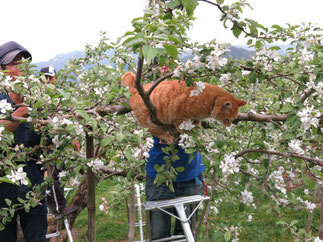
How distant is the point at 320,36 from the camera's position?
141 cm

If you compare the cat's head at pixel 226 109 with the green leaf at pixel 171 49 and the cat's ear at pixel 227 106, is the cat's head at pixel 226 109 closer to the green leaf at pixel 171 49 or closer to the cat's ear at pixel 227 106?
the cat's ear at pixel 227 106

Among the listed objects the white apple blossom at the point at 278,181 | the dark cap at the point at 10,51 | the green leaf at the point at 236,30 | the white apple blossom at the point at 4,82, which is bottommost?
the white apple blossom at the point at 278,181

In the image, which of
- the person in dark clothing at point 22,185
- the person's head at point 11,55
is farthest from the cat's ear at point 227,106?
the person's head at point 11,55

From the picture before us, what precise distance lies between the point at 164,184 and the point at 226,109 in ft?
2.75

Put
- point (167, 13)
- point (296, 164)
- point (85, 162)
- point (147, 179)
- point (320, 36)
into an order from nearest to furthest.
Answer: point (167, 13), point (320, 36), point (296, 164), point (85, 162), point (147, 179)

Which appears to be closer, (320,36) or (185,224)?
(320,36)

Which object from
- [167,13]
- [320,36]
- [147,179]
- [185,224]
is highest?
[167,13]

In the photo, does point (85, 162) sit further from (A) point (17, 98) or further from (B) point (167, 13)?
(B) point (167, 13)

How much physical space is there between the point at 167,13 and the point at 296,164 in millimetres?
1176

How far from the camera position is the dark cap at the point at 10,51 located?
2.11 meters

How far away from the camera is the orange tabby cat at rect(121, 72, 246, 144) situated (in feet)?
6.39

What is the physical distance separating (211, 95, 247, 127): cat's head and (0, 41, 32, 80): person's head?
5.21ft

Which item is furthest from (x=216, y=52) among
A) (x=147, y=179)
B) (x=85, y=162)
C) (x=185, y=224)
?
(x=147, y=179)

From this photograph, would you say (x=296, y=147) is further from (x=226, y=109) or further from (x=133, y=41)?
(x=133, y=41)
